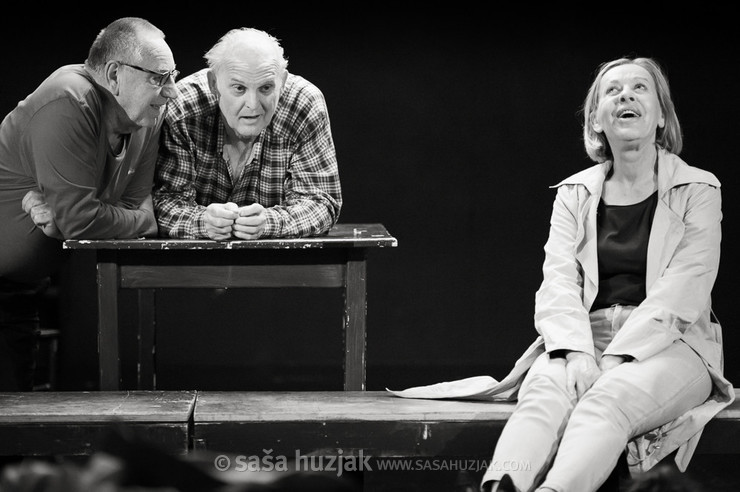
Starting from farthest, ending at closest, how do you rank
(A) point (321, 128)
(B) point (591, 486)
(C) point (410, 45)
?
(C) point (410, 45)
(A) point (321, 128)
(B) point (591, 486)

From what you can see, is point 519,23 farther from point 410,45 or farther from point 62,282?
point 62,282

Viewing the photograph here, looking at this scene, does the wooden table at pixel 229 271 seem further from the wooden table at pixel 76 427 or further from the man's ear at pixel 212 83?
the man's ear at pixel 212 83

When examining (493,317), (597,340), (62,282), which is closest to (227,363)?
(62,282)

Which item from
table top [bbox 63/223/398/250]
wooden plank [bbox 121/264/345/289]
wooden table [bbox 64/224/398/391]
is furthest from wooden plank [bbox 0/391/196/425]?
table top [bbox 63/223/398/250]

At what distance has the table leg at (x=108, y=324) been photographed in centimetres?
354

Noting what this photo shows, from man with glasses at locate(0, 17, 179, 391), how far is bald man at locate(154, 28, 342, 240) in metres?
0.09

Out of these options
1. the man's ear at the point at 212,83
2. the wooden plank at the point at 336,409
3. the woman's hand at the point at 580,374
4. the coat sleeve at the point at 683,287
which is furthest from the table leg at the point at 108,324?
the coat sleeve at the point at 683,287

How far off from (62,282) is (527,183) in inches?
103

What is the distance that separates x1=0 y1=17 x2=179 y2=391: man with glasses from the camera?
338 centimetres

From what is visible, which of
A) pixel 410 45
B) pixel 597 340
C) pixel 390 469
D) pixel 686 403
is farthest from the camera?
pixel 410 45

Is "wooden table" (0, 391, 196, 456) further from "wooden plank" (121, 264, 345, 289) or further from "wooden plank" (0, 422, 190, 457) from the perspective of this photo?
"wooden plank" (121, 264, 345, 289)

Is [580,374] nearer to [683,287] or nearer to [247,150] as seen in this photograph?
[683,287]

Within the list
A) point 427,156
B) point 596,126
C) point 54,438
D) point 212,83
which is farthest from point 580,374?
point 427,156

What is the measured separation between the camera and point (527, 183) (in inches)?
224
